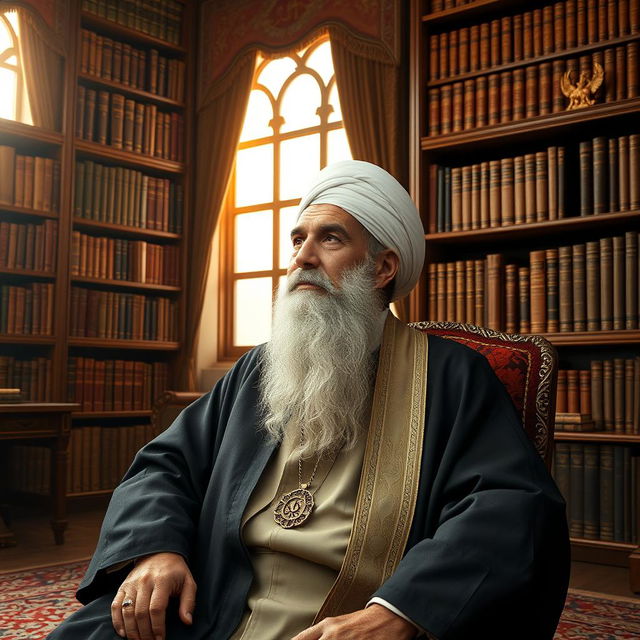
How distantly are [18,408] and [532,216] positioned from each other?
2691 mm

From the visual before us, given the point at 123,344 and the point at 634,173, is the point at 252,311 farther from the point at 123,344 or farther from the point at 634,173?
the point at 634,173

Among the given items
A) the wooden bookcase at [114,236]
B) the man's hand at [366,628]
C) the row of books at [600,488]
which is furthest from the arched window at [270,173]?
the man's hand at [366,628]

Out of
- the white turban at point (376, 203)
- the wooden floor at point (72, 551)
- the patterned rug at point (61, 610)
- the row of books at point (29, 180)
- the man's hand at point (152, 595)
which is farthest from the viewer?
the row of books at point (29, 180)

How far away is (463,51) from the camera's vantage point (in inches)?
168

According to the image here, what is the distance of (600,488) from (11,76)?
14.1ft

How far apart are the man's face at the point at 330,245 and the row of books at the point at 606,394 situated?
91.1 inches

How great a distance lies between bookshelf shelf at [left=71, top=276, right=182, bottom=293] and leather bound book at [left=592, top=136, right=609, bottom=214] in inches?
117

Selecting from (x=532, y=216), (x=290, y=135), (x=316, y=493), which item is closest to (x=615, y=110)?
(x=532, y=216)

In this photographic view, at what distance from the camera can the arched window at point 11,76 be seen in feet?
16.8

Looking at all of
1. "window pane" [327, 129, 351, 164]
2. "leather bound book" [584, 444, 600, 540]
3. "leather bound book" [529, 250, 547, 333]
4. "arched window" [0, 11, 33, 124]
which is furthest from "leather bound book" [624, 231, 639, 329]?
"arched window" [0, 11, 33, 124]

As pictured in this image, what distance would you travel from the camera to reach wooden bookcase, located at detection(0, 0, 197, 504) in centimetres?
505

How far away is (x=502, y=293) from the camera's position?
4023 millimetres

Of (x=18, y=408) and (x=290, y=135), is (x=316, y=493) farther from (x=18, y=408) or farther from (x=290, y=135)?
(x=290, y=135)

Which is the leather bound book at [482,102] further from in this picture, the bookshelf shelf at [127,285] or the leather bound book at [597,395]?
the bookshelf shelf at [127,285]
